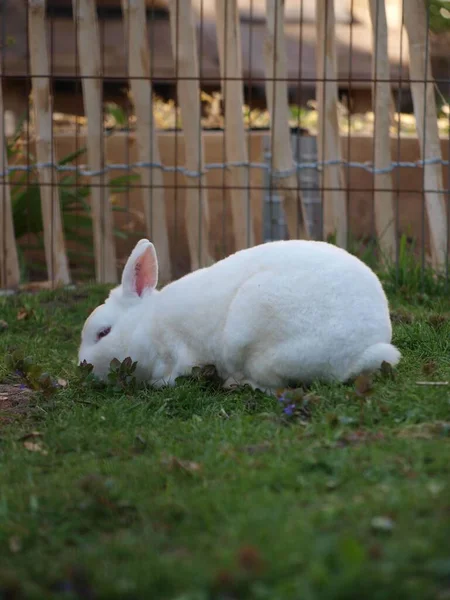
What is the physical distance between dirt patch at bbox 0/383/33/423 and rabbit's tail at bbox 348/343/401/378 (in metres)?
1.28

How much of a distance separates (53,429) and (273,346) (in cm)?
88

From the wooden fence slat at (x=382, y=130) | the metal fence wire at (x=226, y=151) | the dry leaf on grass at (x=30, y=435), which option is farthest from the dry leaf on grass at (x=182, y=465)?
the wooden fence slat at (x=382, y=130)

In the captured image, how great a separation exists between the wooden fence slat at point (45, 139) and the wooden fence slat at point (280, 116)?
1429mm

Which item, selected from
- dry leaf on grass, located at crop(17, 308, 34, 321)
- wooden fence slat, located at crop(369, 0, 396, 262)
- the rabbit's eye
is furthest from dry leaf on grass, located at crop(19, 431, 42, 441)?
wooden fence slat, located at crop(369, 0, 396, 262)

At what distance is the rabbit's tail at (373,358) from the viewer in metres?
3.64

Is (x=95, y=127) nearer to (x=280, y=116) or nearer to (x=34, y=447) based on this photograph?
(x=280, y=116)

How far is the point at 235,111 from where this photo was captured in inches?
251

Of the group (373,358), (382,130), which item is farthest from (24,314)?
(382,130)

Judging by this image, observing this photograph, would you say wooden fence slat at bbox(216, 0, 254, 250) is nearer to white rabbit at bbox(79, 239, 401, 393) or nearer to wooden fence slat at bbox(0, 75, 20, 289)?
wooden fence slat at bbox(0, 75, 20, 289)

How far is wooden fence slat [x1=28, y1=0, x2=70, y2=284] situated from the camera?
6316 millimetres

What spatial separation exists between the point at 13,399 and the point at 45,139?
9.61ft

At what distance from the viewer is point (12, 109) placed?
1075cm

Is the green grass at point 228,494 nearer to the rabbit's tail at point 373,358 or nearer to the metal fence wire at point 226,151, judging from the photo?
the rabbit's tail at point 373,358

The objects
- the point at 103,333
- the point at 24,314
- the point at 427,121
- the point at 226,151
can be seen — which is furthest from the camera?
the point at 226,151
